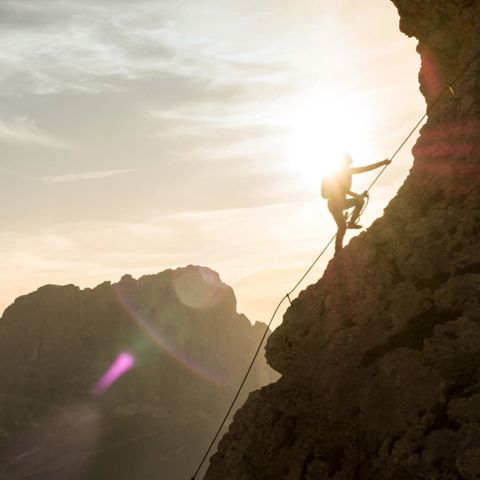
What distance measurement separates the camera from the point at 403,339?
12.1 metres

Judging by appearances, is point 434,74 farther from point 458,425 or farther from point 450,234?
point 458,425

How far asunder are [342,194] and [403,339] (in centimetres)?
611

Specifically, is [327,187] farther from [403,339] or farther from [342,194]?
[403,339]

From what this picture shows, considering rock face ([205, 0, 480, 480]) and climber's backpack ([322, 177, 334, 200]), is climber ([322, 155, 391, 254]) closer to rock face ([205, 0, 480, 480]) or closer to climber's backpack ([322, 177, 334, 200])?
climber's backpack ([322, 177, 334, 200])

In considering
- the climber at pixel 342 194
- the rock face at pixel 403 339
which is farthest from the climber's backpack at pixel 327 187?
the rock face at pixel 403 339

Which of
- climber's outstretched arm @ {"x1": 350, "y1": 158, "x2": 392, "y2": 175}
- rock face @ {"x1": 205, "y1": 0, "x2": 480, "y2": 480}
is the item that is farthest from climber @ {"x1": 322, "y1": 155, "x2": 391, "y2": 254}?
rock face @ {"x1": 205, "y1": 0, "x2": 480, "y2": 480}

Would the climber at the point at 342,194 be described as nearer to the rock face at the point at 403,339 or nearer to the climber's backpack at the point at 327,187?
the climber's backpack at the point at 327,187

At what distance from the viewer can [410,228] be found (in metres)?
13.8

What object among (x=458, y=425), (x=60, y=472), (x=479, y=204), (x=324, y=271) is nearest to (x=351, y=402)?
(x=458, y=425)

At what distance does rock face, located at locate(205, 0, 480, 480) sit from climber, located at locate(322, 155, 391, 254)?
6.16 ft

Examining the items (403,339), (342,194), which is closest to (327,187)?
(342,194)

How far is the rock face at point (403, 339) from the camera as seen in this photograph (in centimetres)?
1054

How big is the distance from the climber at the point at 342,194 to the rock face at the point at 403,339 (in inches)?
73.9

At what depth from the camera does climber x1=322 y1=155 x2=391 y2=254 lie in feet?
55.7
